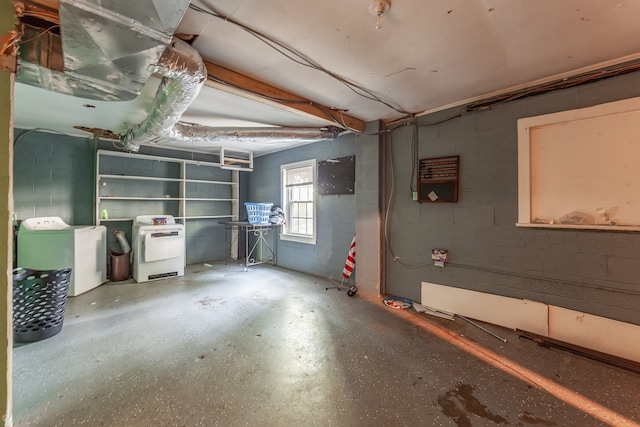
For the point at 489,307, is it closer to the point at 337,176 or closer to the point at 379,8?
the point at 337,176

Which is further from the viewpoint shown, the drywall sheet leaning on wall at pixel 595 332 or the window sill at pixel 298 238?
the window sill at pixel 298 238

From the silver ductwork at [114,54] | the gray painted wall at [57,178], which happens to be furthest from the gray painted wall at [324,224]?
the gray painted wall at [57,178]

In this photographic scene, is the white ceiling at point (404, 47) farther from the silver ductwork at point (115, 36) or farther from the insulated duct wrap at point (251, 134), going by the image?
the insulated duct wrap at point (251, 134)

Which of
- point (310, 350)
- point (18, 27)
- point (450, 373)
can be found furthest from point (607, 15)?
point (18, 27)

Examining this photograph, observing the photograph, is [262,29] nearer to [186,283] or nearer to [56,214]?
[186,283]

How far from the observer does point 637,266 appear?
197 cm

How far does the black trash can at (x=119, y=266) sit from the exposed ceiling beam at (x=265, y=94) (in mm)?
3569

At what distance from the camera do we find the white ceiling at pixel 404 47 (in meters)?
1.49

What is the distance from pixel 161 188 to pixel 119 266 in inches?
63.4

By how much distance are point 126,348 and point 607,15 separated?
13.9 ft

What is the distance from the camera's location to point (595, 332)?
82.8 inches

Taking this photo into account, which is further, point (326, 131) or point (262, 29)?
point (326, 131)

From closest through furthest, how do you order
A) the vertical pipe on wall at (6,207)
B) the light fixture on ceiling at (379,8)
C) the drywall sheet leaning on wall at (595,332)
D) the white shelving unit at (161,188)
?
the vertical pipe on wall at (6,207), the light fixture on ceiling at (379,8), the drywall sheet leaning on wall at (595,332), the white shelving unit at (161,188)

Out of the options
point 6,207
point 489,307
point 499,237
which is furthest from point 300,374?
point 499,237
